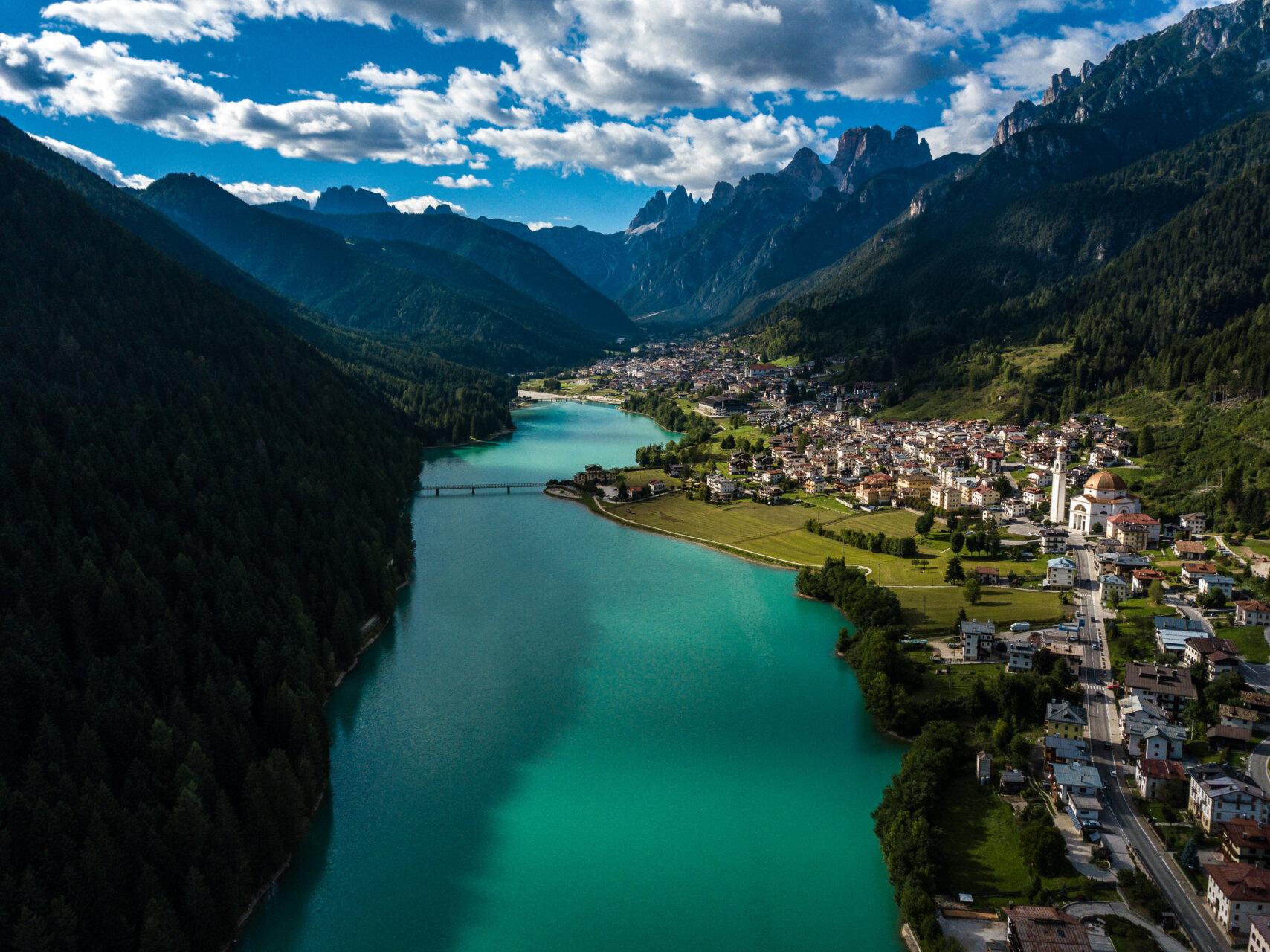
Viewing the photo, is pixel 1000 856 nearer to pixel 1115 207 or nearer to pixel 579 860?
pixel 579 860

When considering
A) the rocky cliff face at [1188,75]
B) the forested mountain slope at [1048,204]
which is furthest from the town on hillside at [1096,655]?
the rocky cliff face at [1188,75]

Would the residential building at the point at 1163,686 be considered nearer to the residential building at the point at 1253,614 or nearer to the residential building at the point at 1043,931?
the residential building at the point at 1253,614

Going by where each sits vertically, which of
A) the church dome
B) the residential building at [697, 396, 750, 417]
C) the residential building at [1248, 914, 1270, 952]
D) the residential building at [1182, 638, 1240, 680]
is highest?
the residential building at [697, 396, 750, 417]

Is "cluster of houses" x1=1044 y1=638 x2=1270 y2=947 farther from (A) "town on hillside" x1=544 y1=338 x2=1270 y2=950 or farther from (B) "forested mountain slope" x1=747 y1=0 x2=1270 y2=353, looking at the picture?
(B) "forested mountain slope" x1=747 y1=0 x2=1270 y2=353

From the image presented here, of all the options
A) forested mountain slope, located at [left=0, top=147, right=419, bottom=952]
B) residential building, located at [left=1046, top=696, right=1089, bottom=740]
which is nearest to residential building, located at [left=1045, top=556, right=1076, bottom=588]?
residential building, located at [left=1046, top=696, right=1089, bottom=740]

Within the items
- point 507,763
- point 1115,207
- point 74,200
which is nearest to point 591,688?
point 507,763

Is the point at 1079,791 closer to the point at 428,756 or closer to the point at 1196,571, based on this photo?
the point at 428,756
